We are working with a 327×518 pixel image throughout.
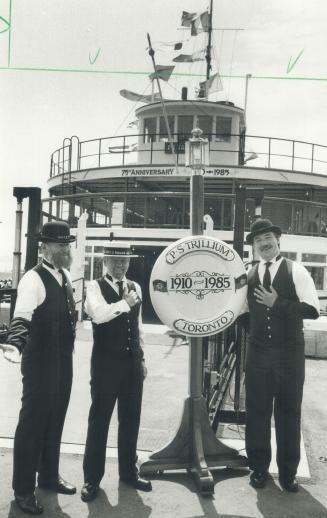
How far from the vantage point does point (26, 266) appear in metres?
4.28

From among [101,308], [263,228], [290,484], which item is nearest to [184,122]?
[263,228]

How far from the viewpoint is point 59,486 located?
140 inches

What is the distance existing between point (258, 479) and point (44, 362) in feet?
5.58

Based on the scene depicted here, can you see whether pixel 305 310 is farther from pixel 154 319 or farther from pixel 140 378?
pixel 154 319

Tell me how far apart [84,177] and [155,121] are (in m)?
3.32

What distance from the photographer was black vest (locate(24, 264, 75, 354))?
3.43 meters

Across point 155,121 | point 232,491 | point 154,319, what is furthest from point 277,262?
point 155,121

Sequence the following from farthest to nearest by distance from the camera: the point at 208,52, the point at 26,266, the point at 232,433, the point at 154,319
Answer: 1. the point at 208,52
2. the point at 154,319
3. the point at 232,433
4. the point at 26,266

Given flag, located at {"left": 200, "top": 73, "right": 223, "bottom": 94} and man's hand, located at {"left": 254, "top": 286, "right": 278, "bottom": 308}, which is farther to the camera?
flag, located at {"left": 200, "top": 73, "right": 223, "bottom": 94}

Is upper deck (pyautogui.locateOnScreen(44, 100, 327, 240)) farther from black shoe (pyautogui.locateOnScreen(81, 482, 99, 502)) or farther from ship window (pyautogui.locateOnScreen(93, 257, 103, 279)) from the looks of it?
black shoe (pyautogui.locateOnScreen(81, 482, 99, 502))

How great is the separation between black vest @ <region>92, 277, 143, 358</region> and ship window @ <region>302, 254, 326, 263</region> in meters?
11.7

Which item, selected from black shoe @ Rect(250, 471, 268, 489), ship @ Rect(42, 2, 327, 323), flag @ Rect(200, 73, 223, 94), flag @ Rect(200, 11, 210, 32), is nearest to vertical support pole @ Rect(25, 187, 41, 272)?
black shoe @ Rect(250, 471, 268, 489)

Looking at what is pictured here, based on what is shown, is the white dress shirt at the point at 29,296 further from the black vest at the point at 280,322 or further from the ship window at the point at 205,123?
the ship window at the point at 205,123

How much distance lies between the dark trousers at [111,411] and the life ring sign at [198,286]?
48 centimetres
